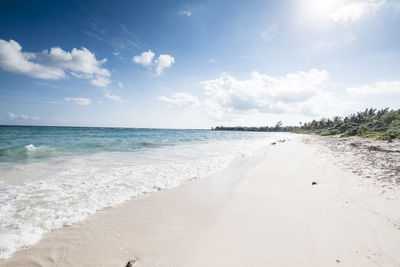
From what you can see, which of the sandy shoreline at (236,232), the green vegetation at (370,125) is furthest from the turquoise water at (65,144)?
the green vegetation at (370,125)

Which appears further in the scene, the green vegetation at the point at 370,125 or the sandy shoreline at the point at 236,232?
the green vegetation at the point at 370,125

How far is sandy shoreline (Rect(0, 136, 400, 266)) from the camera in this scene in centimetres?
256

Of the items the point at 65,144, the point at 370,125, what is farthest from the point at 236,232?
the point at 370,125

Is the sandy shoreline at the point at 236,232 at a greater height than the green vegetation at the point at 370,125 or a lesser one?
lesser

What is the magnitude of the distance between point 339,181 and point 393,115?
53186 mm

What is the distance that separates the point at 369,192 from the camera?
497 centimetres

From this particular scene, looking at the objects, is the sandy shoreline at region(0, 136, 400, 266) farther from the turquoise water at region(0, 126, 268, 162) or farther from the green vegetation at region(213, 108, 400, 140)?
the green vegetation at region(213, 108, 400, 140)

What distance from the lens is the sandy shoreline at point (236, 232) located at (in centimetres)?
256

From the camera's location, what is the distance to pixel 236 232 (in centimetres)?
326

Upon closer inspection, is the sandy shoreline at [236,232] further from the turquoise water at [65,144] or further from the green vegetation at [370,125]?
the green vegetation at [370,125]

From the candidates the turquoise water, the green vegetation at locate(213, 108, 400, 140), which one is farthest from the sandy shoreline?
the green vegetation at locate(213, 108, 400, 140)

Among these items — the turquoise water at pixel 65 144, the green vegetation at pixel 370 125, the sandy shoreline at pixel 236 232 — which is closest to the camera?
the sandy shoreline at pixel 236 232

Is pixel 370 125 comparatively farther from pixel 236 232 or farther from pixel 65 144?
pixel 65 144

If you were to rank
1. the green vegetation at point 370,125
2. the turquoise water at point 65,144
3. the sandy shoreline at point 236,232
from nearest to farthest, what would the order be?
the sandy shoreline at point 236,232
the turquoise water at point 65,144
the green vegetation at point 370,125
